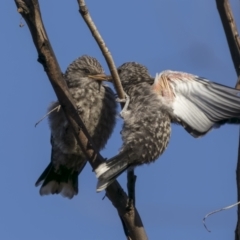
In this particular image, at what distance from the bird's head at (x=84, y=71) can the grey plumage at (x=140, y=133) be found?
1.21 m

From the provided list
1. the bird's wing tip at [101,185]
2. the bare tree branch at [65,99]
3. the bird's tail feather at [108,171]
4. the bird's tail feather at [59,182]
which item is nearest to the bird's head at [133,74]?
the bare tree branch at [65,99]

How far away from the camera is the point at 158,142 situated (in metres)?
4.13

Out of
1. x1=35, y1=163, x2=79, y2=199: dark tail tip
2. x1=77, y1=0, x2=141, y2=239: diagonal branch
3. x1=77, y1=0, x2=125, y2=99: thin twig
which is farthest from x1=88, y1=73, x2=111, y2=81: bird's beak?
x1=77, y1=0, x2=125, y2=99: thin twig

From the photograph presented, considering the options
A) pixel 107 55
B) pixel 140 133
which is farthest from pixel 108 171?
pixel 107 55

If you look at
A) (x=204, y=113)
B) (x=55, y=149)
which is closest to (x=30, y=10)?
(x=204, y=113)

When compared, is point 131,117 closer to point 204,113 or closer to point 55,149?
point 204,113

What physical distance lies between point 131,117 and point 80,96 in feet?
4.11

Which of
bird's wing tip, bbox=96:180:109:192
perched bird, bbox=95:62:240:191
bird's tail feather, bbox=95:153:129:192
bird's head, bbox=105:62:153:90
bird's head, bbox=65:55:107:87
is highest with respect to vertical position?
bird's head, bbox=65:55:107:87

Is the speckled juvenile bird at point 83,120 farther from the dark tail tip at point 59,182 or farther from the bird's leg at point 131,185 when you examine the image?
the bird's leg at point 131,185

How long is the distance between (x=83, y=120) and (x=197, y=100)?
3.74 feet

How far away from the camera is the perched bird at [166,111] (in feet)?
13.3

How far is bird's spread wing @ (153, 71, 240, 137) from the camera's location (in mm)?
4141

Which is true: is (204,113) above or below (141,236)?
above

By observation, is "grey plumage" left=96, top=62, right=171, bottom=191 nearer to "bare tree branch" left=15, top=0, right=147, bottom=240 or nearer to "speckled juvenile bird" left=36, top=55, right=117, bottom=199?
"bare tree branch" left=15, top=0, right=147, bottom=240
